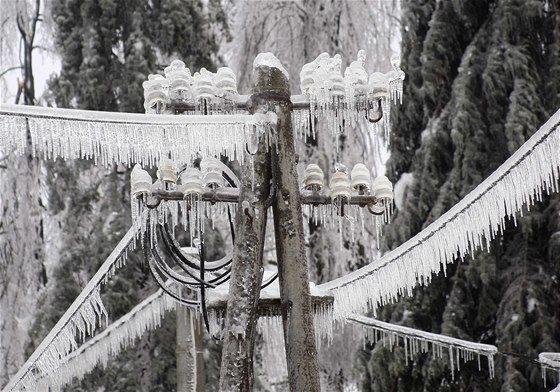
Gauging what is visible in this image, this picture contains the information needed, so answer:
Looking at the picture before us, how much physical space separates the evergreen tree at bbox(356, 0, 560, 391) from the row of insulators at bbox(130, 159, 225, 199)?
4.27m

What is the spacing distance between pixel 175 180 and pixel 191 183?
0.09m

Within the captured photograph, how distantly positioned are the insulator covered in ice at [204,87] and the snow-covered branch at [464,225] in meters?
1.50

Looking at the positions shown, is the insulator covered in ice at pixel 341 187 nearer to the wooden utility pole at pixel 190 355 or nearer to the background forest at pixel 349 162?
the wooden utility pole at pixel 190 355

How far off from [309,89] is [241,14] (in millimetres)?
8763

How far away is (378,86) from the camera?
5484 millimetres

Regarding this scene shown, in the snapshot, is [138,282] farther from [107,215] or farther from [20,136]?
[20,136]

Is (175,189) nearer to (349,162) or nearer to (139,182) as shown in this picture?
(139,182)

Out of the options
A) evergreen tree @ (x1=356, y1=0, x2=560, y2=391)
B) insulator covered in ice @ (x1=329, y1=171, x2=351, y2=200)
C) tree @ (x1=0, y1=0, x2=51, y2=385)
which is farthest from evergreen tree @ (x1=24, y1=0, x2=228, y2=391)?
insulator covered in ice @ (x1=329, y1=171, x2=351, y2=200)

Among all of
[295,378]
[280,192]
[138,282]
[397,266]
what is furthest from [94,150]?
[138,282]

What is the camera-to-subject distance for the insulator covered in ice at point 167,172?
5.46 m

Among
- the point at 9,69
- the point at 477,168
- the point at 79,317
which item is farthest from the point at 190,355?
the point at 9,69

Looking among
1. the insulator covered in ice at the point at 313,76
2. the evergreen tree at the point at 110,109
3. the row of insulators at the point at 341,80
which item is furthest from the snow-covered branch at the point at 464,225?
the evergreen tree at the point at 110,109

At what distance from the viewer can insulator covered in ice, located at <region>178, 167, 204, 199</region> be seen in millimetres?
5531

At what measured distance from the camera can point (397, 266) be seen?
6129mm
